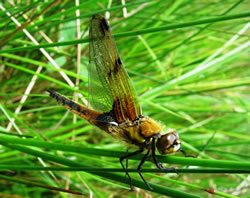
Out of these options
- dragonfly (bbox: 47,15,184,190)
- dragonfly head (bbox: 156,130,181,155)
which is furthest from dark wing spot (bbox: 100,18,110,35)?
dragonfly head (bbox: 156,130,181,155)

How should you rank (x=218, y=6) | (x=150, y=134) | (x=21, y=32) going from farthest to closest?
1. (x=218, y=6)
2. (x=21, y=32)
3. (x=150, y=134)

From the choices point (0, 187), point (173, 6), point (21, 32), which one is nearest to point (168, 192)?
point (21, 32)

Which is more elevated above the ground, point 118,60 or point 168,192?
point 118,60

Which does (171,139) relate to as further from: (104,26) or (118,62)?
(104,26)

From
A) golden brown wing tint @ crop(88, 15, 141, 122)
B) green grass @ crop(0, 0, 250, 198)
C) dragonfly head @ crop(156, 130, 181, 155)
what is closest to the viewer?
dragonfly head @ crop(156, 130, 181, 155)

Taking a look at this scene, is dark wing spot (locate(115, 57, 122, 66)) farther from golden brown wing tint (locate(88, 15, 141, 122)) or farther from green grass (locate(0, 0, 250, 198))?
green grass (locate(0, 0, 250, 198))

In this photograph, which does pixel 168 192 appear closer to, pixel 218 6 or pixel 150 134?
pixel 150 134

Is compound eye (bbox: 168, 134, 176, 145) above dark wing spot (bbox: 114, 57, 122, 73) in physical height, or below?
below

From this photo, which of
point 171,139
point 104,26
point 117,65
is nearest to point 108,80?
point 117,65

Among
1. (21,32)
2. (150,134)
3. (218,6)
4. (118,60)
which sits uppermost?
(218,6)
